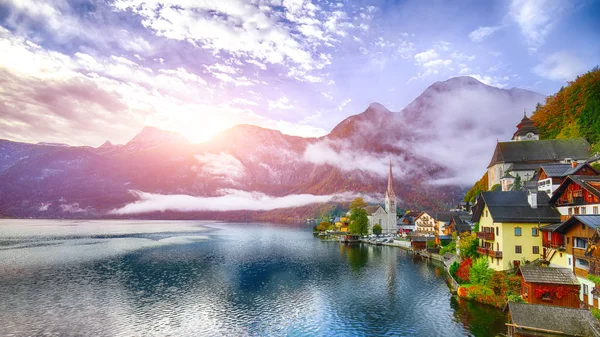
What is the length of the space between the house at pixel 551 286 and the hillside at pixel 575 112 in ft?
195

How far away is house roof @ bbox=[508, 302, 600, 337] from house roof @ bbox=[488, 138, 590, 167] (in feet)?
234

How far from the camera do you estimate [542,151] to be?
3620 inches

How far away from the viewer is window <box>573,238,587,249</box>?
113ft

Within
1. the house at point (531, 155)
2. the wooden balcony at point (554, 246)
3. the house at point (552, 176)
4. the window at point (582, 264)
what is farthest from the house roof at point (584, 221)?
the house at point (531, 155)

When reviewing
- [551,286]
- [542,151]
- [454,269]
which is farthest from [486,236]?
[542,151]

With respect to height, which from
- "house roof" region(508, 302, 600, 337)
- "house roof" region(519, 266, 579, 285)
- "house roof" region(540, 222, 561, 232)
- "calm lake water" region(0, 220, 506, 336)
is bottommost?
"calm lake water" region(0, 220, 506, 336)

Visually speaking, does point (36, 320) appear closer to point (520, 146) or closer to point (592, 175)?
point (592, 175)

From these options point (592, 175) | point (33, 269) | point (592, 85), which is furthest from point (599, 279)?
point (592, 85)

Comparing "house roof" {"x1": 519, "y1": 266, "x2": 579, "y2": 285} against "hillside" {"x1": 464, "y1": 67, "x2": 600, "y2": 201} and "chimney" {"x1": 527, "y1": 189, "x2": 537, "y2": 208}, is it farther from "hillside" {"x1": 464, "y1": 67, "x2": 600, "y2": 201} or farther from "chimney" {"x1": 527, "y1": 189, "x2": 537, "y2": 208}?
"hillside" {"x1": 464, "y1": 67, "x2": 600, "y2": 201}

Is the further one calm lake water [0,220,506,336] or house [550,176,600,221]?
house [550,176,600,221]

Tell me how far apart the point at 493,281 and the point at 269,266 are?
49.5 metres

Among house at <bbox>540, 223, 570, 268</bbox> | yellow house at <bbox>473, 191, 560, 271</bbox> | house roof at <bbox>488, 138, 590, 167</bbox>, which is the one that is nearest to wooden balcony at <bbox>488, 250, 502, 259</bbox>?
yellow house at <bbox>473, 191, 560, 271</bbox>

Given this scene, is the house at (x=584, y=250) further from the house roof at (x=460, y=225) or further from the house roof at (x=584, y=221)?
the house roof at (x=460, y=225)

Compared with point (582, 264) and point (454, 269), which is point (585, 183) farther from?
point (454, 269)
